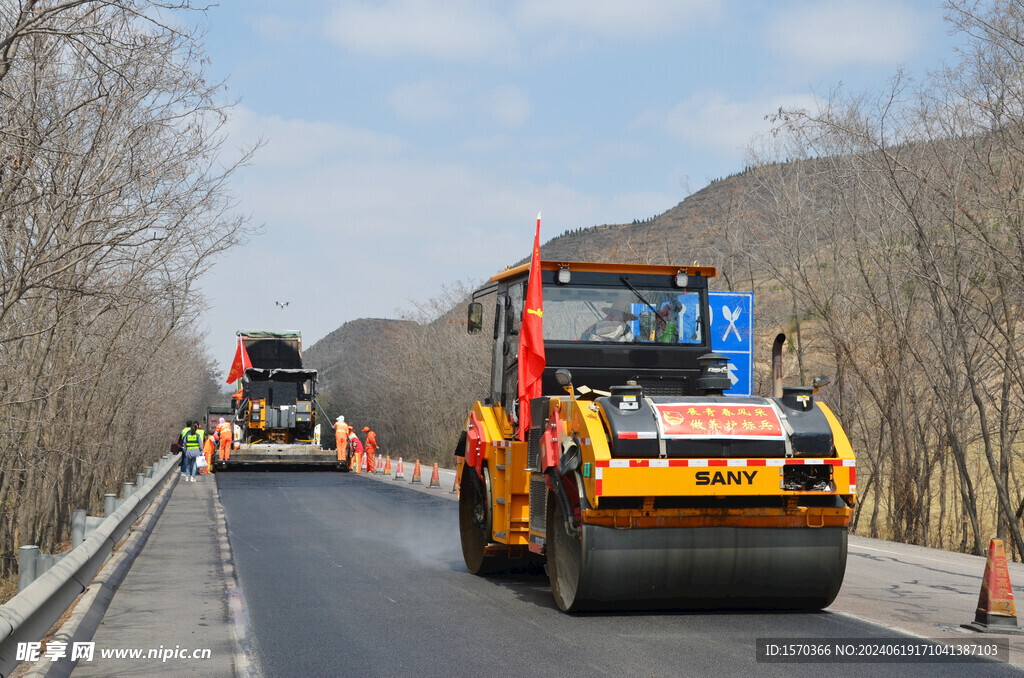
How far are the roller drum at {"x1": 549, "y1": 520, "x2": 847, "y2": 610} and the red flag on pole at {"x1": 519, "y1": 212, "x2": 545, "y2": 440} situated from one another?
186cm

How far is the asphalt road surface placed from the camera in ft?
22.8

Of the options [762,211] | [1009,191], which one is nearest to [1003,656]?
[1009,191]

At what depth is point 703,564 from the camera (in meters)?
8.43

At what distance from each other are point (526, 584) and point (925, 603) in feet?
12.6

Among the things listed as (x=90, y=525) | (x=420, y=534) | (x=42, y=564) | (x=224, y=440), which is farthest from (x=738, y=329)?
(x=224, y=440)

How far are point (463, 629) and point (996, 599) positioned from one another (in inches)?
162

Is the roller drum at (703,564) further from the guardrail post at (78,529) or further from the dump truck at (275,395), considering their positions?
the dump truck at (275,395)

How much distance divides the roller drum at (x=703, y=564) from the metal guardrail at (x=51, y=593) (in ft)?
12.5

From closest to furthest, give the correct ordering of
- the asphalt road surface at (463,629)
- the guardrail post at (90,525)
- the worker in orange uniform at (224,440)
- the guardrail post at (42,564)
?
1. the asphalt road surface at (463,629)
2. the guardrail post at (42,564)
3. the guardrail post at (90,525)
4. the worker in orange uniform at (224,440)

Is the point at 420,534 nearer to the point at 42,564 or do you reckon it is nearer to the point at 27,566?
the point at 42,564

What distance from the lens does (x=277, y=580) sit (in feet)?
37.1

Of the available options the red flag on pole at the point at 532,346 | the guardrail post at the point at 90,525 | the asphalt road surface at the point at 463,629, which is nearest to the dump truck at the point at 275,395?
the asphalt road surface at the point at 463,629

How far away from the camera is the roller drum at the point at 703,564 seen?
8312mm

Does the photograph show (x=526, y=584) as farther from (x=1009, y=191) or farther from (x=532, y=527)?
(x=1009, y=191)
